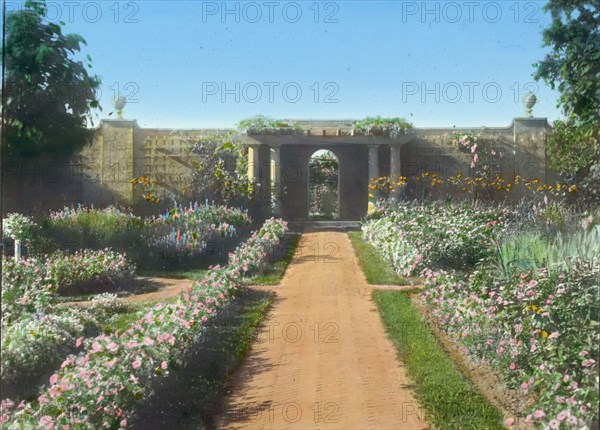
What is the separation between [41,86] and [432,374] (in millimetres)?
3303

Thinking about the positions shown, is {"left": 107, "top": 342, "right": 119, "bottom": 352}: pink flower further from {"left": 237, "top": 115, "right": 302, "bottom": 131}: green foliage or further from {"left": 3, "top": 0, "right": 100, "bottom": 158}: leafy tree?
{"left": 237, "top": 115, "right": 302, "bottom": 131}: green foliage

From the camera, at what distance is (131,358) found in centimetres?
394

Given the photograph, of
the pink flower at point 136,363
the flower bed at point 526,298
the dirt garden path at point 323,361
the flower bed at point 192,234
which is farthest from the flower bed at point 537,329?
the pink flower at point 136,363

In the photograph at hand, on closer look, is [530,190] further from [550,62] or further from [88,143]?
[88,143]

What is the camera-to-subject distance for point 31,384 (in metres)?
4.04

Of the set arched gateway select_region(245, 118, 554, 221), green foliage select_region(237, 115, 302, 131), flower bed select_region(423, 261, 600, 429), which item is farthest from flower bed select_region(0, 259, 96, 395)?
flower bed select_region(423, 261, 600, 429)

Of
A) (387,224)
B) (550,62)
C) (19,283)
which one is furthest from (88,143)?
(550,62)

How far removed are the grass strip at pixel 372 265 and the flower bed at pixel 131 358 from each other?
0.70 meters

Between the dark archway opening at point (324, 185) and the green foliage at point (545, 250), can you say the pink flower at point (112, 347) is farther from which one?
the green foliage at point (545, 250)

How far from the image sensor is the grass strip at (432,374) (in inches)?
151

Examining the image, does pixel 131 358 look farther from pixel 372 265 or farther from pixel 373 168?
pixel 372 265

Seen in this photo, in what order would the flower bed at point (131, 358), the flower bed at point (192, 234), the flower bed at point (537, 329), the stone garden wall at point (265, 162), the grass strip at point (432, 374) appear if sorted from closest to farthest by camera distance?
the flower bed at point (131, 358)
the flower bed at point (537, 329)
the grass strip at point (432, 374)
the stone garden wall at point (265, 162)
the flower bed at point (192, 234)

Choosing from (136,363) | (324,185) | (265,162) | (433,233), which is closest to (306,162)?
(324,185)

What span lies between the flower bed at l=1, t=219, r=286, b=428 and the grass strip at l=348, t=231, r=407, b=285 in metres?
0.70
